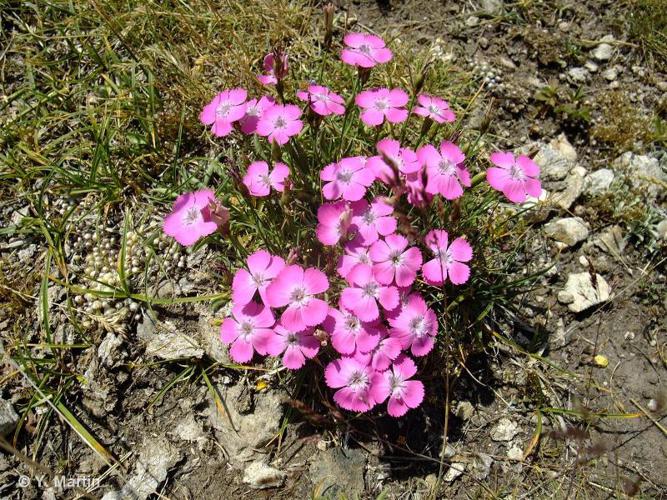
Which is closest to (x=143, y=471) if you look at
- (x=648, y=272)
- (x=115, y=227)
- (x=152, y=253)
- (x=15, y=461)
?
(x=15, y=461)

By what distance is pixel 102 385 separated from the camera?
2.69 metres

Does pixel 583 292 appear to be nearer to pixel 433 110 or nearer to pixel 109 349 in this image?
pixel 433 110

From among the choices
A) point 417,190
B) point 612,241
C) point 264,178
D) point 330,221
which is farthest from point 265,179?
point 612,241

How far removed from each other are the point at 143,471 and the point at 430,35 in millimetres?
3212

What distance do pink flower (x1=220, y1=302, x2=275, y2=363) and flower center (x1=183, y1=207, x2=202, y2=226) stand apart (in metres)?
0.44

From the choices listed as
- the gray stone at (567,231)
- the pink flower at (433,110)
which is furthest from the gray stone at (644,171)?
the pink flower at (433,110)

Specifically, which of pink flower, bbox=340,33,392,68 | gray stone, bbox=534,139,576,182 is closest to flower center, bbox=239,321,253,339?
pink flower, bbox=340,33,392,68

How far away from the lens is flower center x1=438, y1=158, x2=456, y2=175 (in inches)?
91.5

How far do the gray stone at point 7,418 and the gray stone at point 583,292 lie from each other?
290cm

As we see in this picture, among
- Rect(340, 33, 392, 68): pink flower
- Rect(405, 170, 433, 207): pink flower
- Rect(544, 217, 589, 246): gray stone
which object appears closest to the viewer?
Rect(405, 170, 433, 207): pink flower

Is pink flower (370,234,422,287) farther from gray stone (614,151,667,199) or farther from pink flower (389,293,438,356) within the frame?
gray stone (614,151,667,199)

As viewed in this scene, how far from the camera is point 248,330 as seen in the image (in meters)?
2.26

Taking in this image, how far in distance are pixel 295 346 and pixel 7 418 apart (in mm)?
1504

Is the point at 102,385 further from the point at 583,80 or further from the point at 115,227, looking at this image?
the point at 583,80
